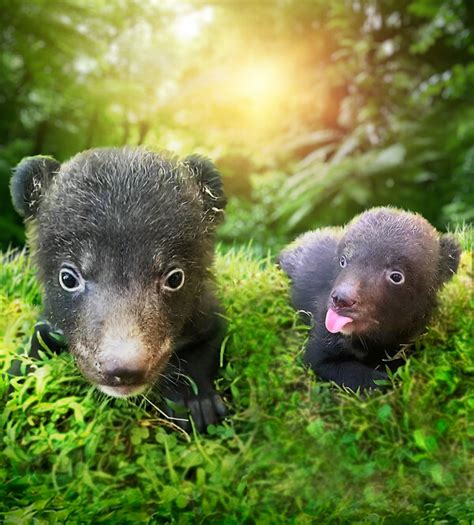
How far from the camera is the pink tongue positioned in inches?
55.4

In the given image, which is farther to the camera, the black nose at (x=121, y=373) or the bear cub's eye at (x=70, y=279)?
the bear cub's eye at (x=70, y=279)

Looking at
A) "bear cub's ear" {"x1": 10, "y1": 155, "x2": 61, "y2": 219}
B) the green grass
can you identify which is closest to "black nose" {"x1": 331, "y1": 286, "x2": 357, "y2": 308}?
the green grass

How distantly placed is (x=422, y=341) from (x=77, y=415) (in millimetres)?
915

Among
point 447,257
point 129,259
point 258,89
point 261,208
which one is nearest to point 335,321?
point 447,257

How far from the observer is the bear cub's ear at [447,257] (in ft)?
5.10

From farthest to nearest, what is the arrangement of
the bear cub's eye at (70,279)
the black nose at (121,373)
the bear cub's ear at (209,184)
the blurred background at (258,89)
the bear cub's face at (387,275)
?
the blurred background at (258,89), the bear cub's ear at (209,184), the bear cub's face at (387,275), the bear cub's eye at (70,279), the black nose at (121,373)

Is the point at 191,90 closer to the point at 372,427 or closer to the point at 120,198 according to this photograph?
the point at 120,198

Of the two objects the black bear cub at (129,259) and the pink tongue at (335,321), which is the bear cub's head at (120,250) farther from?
the pink tongue at (335,321)

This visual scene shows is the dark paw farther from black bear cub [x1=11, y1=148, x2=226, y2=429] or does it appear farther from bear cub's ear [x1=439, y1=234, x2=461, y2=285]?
bear cub's ear [x1=439, y1=234, x2=461, y2=285]

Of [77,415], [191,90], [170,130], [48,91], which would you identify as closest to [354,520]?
[77,415]

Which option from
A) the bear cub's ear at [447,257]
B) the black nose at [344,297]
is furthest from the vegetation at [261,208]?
the black nose at [344,297]

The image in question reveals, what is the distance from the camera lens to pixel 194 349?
1.62 m

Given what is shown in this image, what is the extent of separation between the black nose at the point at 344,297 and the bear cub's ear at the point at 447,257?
0.30m

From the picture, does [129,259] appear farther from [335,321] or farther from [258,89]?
[258,89]
